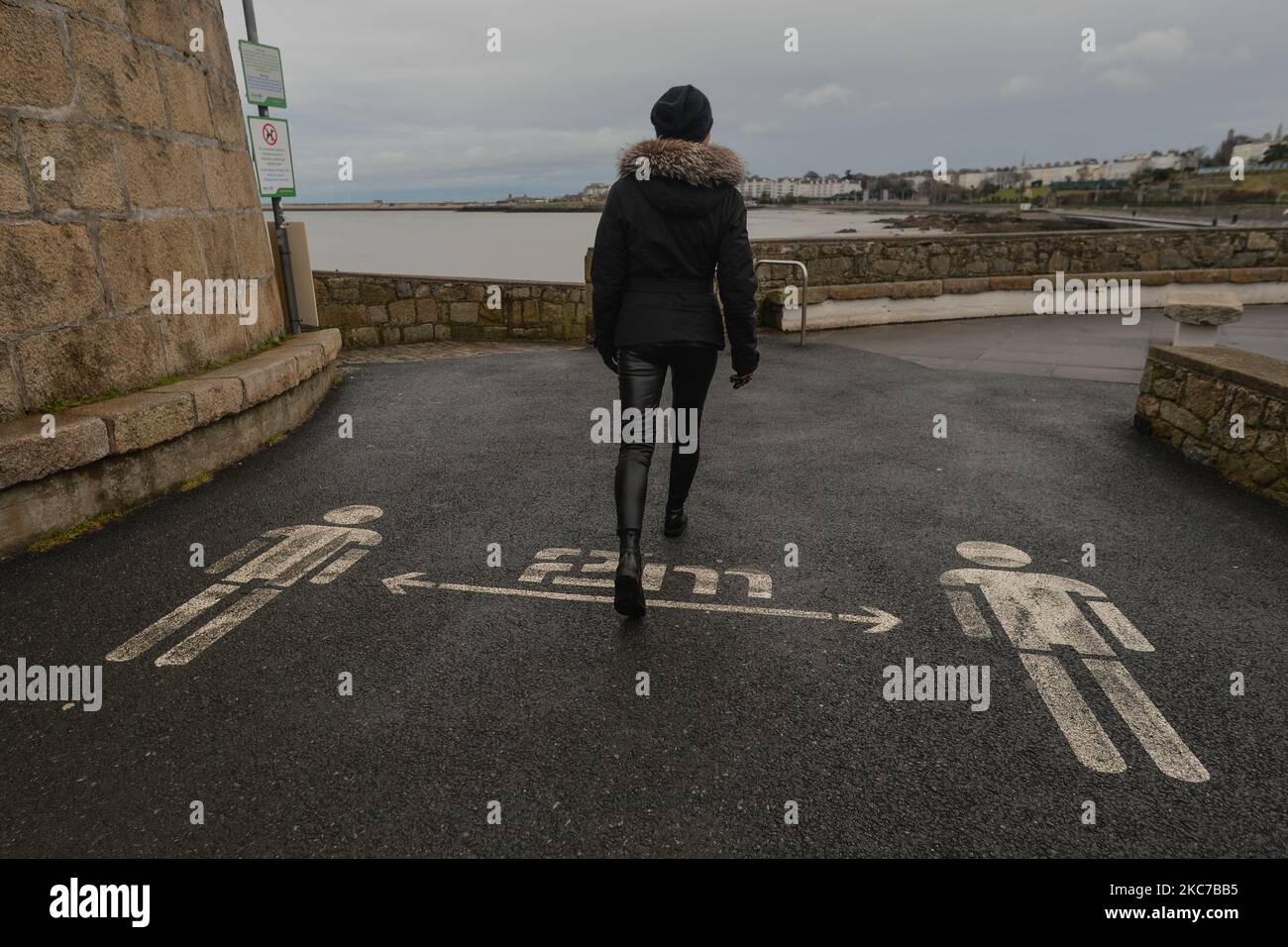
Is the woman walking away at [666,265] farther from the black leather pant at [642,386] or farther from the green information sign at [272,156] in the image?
the green information sign at [272,156]

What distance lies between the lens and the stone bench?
19.0 feet

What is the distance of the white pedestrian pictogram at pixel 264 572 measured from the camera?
2.99 metres

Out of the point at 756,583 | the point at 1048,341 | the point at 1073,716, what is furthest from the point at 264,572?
the point at 1048,341

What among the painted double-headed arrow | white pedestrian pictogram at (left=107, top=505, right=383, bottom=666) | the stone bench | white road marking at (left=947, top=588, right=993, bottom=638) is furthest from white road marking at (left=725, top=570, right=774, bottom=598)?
the stone bench

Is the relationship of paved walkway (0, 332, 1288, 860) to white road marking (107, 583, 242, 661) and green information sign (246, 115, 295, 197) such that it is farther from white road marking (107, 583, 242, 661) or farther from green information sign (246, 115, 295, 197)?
green information sign (246, 115, 295, 197)

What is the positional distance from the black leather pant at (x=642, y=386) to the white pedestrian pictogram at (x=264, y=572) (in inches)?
59.0

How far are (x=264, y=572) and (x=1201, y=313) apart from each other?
680cm

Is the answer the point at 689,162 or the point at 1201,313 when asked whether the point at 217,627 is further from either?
the point at 1201,313

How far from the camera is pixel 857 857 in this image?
6.51 ft

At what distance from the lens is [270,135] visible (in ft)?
27.1

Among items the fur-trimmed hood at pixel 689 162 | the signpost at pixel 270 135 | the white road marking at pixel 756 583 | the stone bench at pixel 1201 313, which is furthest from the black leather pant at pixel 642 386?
the signpost at pixel 270 135
